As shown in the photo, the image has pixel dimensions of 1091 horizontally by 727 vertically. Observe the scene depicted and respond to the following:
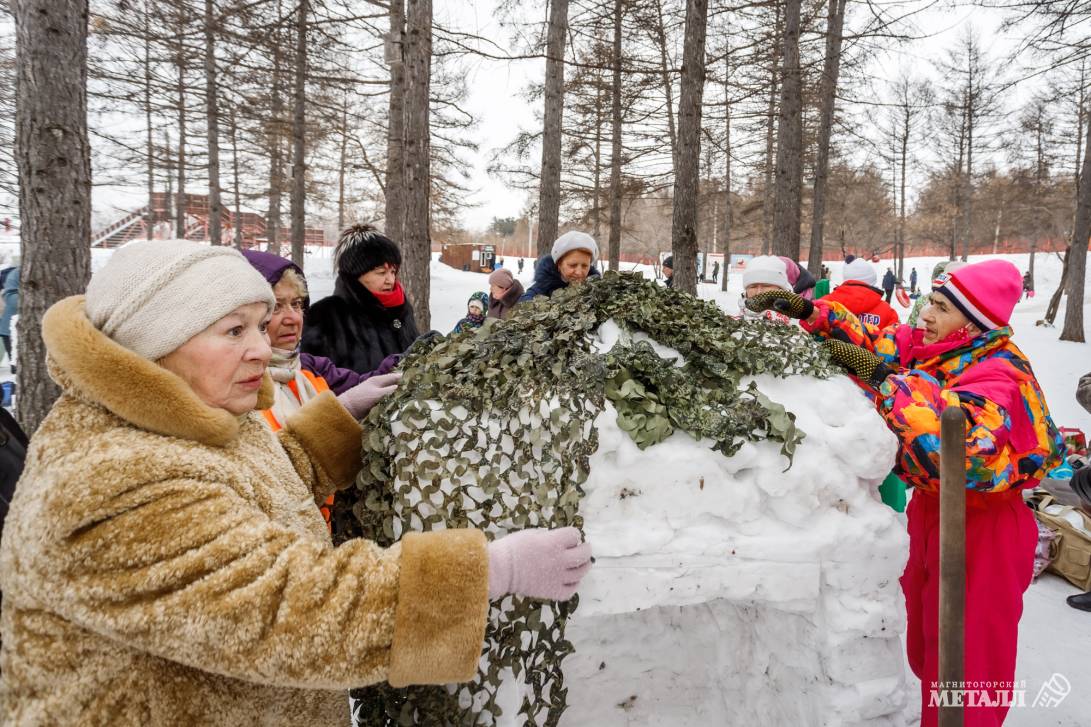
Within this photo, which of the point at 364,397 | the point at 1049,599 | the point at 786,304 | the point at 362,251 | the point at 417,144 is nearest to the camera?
the point at 364,397

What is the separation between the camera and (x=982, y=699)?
1.96m

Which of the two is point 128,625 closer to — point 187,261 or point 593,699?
point 187,261

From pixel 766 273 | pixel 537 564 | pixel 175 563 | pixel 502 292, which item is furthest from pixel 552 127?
pixel 175 563

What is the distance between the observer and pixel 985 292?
2.00 metres

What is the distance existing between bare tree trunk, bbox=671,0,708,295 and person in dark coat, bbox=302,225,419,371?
3163mm

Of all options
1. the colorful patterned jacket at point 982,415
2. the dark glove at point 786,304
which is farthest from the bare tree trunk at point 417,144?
the colorful patterned jacket at point 982,415

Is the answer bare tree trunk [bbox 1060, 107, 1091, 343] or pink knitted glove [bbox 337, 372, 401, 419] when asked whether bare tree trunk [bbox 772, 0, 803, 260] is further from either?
pink knitted glove [bbox 337, 372, 401, 419]

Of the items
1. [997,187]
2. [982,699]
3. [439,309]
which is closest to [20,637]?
[982,699]

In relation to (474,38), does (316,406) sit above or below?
below

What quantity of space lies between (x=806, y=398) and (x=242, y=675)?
160 centimetres

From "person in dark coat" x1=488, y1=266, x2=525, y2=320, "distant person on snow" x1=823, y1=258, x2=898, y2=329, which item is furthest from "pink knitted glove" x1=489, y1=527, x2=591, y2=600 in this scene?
"person in dark coat" x1=488, y1=266, x2=525, y2=320

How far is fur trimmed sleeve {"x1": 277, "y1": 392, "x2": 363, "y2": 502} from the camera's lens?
1537mm

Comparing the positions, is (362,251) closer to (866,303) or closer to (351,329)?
(351,329)

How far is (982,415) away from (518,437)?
4.93ft
